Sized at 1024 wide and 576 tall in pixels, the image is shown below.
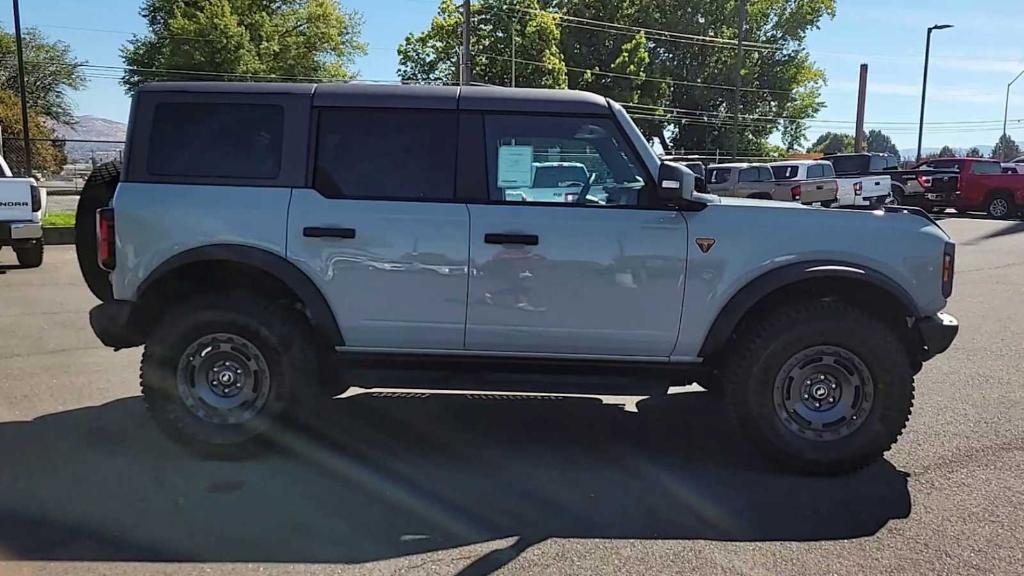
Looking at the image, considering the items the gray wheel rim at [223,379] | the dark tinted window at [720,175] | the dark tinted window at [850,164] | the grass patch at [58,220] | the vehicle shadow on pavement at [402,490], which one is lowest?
the vehicle shadow on pavement at [402,490]

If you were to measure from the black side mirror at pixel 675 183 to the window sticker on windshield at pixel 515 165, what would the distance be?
2.40 ft

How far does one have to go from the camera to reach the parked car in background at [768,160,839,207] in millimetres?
21250

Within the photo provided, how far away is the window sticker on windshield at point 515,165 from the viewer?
461cm

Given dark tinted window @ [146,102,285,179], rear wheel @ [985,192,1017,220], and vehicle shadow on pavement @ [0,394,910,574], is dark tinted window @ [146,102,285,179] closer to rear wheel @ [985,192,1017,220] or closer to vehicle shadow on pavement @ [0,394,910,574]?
vehicle shadow on pavement @ [0,394,910,574]

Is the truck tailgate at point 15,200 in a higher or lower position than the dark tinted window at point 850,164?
lower

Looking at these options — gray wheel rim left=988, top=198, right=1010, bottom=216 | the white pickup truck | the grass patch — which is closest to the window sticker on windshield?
the white pickup truck

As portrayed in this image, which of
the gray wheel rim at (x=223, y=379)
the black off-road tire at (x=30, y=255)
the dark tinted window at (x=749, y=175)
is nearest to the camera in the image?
the gray wheel rim at (x=223, y=379)

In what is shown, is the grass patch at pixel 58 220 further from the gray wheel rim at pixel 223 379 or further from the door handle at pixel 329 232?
the door handle at pixel 329 232

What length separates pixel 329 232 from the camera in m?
4.52

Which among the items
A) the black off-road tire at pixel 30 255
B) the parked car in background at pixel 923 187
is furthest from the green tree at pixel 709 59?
the black off-road tire at pixel 30 255

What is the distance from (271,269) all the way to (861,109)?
6603 cm

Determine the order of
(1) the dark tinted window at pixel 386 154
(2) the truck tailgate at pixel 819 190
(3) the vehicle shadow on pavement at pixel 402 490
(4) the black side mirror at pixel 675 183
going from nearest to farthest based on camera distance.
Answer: (3) the vehicle shadow on pavement at pixel 402 490, (4) the black side mirror at pixel 675 183, (1) the dark tinted window at pixel 386 154, (2) the truck tailgate at pixel 819 190

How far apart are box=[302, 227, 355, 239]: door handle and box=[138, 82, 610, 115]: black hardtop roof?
73cm

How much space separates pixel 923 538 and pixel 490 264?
97.7 inches
